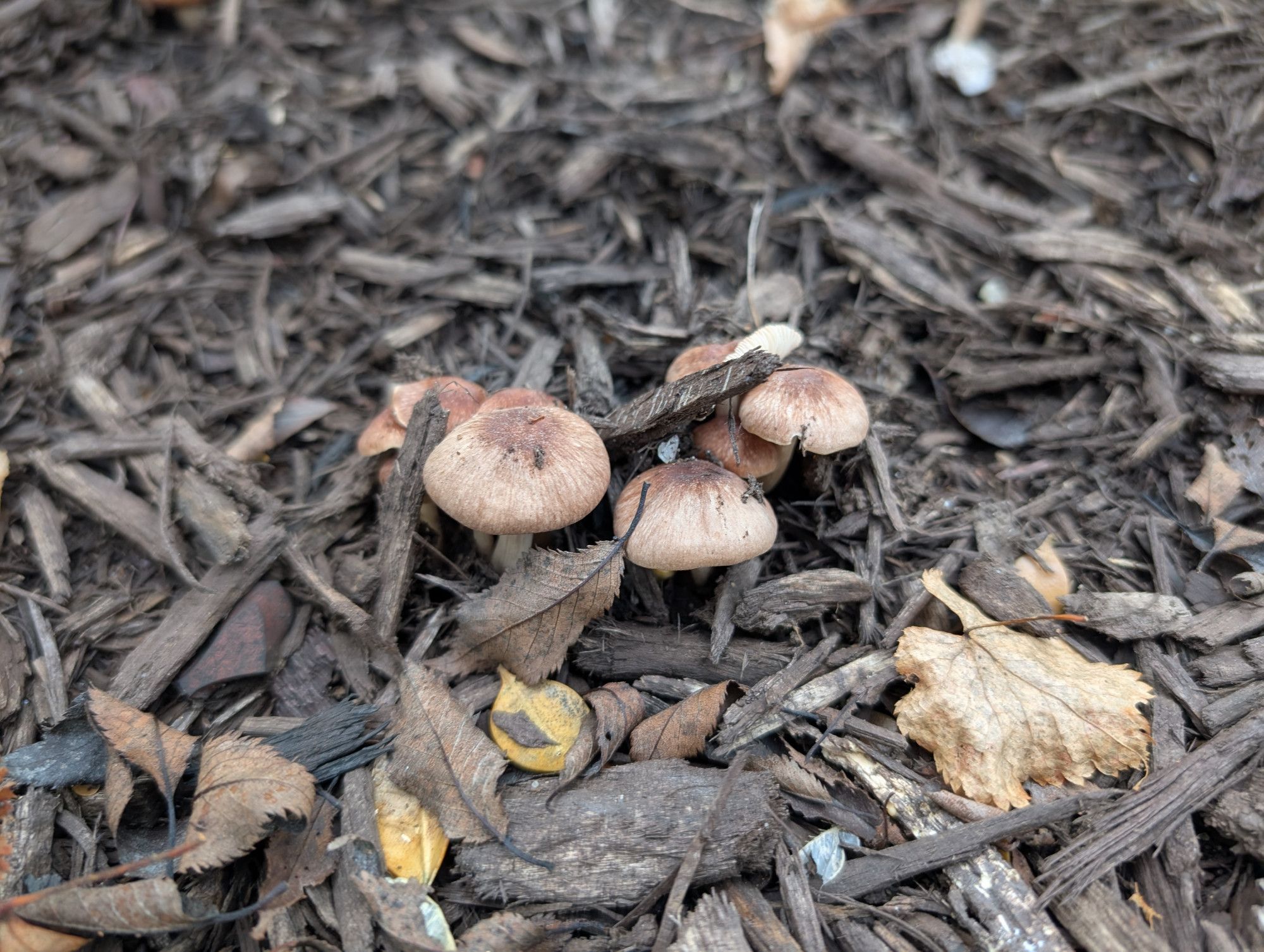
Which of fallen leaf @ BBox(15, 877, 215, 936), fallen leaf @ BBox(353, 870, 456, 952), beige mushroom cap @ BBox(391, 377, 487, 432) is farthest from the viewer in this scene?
beige mushroom cap @ BBox(391, 377, 487, 432)

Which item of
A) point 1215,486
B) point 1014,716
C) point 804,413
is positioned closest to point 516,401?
point 804,413

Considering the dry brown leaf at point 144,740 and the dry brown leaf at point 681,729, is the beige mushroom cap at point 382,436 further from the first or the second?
the dry brown leaf at point 681,729

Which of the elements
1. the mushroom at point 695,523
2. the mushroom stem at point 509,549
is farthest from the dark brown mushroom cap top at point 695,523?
the mushroom stem at point 509,549

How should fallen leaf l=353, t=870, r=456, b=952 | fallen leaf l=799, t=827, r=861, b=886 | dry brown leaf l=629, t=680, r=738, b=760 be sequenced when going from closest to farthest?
fallen leaf l=353, t=870, r=456, b=952 < fallen leaf l=799, t=827, r=861, b=886 < dry brown leaf l=629, t=680, r=738, b=760

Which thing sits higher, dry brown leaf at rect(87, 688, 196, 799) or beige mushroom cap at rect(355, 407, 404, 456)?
beige mushroom cap at rect(355, 407, 404, 456)

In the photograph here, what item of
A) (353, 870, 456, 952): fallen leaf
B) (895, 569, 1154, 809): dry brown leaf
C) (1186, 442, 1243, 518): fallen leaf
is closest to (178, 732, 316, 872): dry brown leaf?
(353, 870, 456, 952): fallen leaf

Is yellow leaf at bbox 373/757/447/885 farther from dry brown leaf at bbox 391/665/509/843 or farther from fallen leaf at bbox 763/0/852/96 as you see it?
fallen leaf at bbox 763/0/852/96

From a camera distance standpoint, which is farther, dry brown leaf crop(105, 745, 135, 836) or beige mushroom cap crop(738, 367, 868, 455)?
beige mushroom cap crop(738, 367, 868, 455)
